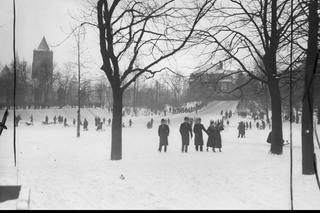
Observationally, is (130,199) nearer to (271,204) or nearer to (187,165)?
(271,204)

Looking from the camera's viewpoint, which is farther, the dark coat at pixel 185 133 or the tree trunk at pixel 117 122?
the dark coat at pixel 185 133

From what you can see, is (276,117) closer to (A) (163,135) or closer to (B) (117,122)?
(A) (163,135)

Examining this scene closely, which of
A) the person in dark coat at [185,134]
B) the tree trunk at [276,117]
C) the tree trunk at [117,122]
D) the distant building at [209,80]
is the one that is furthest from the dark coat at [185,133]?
the tree trunk at [117,122]

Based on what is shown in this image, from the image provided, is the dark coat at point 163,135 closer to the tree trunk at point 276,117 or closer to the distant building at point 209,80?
the distant building at point 209,80

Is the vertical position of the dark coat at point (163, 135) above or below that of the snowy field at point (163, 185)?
above

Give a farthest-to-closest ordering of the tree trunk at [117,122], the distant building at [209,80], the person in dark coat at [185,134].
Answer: the person in dark coat at [185,134] → the distant building at [209,80] → the tree trunk at [117,122]

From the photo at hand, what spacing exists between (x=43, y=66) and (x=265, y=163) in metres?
65.9

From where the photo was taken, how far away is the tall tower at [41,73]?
258 feet

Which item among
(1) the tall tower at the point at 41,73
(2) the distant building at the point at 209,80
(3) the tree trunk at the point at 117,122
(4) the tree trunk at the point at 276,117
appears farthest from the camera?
(1) the tall tower at the point at 41,73

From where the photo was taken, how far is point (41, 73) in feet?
257

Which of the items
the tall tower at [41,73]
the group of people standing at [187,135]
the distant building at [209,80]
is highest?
the tall tower at [41,73]

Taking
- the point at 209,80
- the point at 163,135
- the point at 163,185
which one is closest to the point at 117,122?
the point at 163,135

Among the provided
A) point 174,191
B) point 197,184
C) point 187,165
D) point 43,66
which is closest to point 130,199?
point 174,191

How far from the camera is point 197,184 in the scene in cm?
1116
